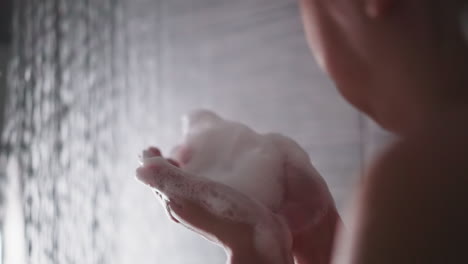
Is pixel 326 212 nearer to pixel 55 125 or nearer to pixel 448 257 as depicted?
pixel 448 257

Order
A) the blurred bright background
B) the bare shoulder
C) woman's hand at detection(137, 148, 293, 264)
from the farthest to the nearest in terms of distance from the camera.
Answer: the blurred bright background, woman's hand at detection(137, 148, 293, 264), the bare shoulder

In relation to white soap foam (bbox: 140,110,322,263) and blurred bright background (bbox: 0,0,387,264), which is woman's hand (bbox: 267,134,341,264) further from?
A: blurred bright background (bbox: 0,0,387,264)

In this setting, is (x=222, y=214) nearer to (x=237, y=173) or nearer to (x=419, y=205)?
(x=237, y=173)

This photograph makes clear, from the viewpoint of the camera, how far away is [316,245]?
2.08 feet

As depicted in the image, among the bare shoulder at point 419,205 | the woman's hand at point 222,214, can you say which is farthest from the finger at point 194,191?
the bare shoulder at point 419,205

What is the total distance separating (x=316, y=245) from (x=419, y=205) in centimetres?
25

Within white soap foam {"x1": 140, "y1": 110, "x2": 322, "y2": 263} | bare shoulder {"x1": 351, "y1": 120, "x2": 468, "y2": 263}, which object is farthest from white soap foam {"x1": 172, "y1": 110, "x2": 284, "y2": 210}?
bare shoulder {"x1": 351, "y1": 120, "x2": 468, "y2": 263}

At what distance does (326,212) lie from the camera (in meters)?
0.65

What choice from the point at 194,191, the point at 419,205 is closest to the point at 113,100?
the point at 194,191

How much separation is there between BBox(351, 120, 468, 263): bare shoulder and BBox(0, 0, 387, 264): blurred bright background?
615 millimetres

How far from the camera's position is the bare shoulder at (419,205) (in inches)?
15.4

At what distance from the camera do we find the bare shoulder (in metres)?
0.39

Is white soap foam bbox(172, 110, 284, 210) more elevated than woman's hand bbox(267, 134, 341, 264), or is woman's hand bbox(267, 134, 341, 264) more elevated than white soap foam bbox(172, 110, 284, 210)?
white soap foam bbox(172, 110, 284, 210)

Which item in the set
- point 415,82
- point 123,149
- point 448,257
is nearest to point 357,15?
point 415,82
